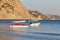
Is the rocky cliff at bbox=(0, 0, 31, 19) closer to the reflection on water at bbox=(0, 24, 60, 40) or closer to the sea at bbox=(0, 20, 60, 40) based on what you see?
the sea at bbox=(0, 20, 60, 40)

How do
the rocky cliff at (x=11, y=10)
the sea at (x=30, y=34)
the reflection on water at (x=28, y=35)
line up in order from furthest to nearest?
the rocky cliff at (x=11, y=10) → the sea at (x=30, y=34) → the reflection on water at (x=28, y=35)

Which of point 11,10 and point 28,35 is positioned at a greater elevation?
point 28,35

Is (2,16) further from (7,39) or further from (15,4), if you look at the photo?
(7,39)

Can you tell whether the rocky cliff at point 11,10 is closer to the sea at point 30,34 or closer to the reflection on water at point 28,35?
the sea at point 30,34

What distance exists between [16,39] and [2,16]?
461ft

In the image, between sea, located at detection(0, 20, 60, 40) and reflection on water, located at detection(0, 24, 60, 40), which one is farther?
sea, located at detection(0, 20, 60, 40)

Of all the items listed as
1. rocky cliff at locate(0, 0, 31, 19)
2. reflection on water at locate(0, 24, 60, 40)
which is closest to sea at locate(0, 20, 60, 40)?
reflection on water at locate(0, 24, 60, 40)

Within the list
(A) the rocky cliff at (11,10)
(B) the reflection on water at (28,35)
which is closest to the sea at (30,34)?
(B) the reflection on water at (28,35)

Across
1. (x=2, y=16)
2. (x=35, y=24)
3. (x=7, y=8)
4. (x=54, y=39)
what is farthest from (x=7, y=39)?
(x=7, y=8)

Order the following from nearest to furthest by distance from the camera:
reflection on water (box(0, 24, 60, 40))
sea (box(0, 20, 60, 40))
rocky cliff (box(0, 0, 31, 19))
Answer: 1. reflection on water (box(0, 24, 60, 40))
2. sea (box(0, 20, 60, 40))
3. rocky cliff (box(0, 0, 31, 19))

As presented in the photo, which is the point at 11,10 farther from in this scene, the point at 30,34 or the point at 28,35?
the point at 28,35

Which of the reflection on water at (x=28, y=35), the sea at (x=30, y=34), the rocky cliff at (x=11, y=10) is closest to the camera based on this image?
the reflection on water at (x=28, y=35)

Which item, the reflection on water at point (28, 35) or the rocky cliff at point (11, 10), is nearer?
the reflection on water at point (28, 35)

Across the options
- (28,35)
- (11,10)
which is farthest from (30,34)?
(11,10)
